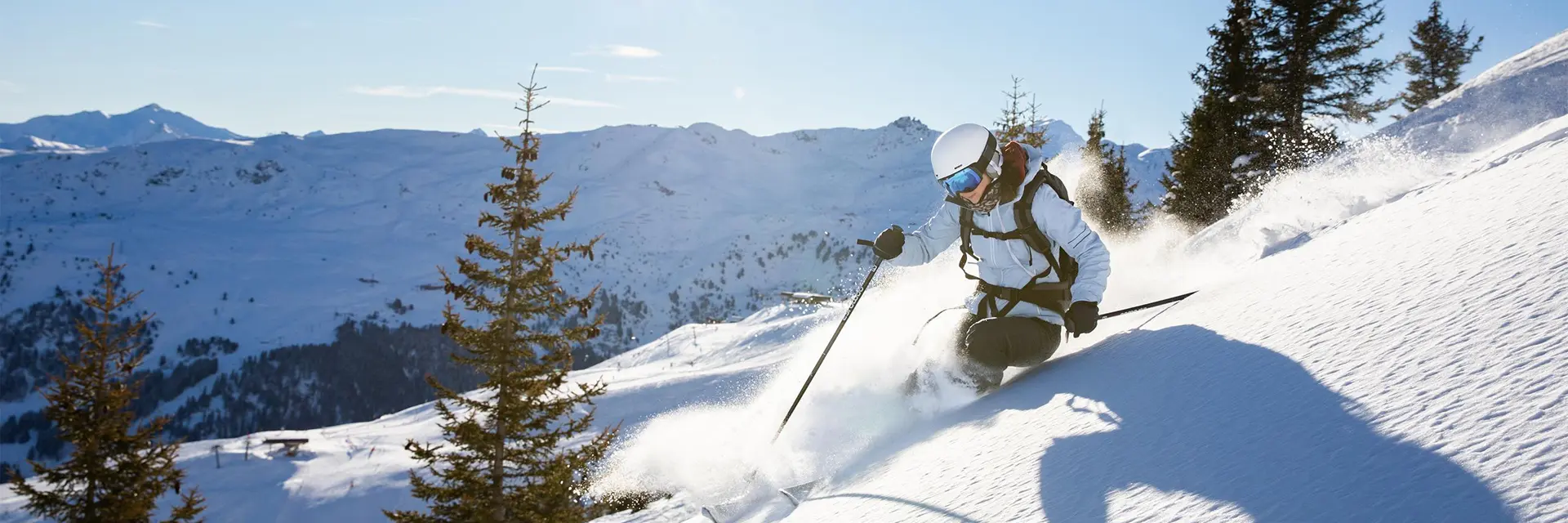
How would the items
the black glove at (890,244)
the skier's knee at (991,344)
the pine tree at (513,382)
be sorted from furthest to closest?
1. the pine tree at (513,382)
2. the black glove at (890,244)
3. the skier's knee at (991,344)

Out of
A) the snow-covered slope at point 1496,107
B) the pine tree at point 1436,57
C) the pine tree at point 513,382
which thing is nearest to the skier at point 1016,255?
the snow-covered slope at point 1496,107

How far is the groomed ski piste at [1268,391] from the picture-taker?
2014 millimetres

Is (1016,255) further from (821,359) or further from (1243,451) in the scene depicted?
(1243,451)

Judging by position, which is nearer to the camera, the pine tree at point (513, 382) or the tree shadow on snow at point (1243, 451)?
the tree shadow on snow at point (1243, 451)

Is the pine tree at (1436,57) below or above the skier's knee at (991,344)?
above

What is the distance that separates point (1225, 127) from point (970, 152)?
19.1m

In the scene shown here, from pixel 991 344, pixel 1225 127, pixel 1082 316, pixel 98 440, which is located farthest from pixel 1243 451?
pixel 1225 127

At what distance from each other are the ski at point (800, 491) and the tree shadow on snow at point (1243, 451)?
50.3 inches

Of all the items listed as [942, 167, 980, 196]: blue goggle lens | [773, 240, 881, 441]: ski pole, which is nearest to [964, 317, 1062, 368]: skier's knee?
[942, 167, 980, 196]: blue goggle lens

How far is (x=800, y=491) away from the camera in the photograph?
4516 mm

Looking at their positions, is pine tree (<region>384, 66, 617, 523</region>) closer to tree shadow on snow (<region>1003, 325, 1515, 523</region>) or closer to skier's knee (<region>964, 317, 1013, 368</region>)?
skier's knee (<region>964, 317, 1013, 368</region>)

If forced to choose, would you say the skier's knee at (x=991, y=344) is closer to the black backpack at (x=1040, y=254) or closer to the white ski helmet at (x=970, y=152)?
the black backpack at (x=1040, y=254)

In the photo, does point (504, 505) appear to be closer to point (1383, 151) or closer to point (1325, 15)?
point (1383, 151)

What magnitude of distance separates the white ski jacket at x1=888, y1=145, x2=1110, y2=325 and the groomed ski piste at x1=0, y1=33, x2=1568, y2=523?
42 centimetres
